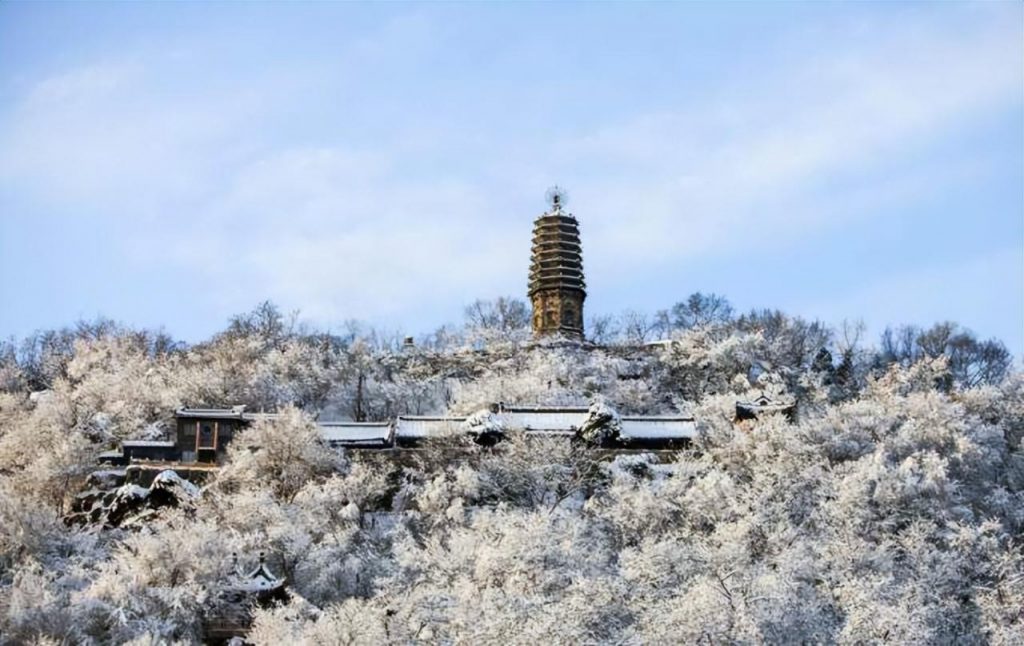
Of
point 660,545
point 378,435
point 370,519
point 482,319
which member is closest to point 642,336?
point 482,319

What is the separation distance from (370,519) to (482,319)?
124 feet

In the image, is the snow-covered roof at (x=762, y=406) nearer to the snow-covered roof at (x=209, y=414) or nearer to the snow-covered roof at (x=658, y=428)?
the snow-covered roof at (x=658, y=428)

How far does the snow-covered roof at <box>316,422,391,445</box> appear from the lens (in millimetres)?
51594

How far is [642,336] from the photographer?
78875 millimetres

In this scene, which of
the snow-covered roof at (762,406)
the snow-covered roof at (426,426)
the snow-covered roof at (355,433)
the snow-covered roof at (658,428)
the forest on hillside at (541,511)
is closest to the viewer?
the forest on hillside at (541,511)

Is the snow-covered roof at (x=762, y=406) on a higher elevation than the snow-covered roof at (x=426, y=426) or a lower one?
higher

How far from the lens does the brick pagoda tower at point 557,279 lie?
236 ft

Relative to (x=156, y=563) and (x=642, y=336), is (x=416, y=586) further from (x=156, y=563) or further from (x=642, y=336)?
(x=642, y=336)

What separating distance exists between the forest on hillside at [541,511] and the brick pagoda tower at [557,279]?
3643 millimetres

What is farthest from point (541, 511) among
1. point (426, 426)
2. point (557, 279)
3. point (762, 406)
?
point (557, 279)

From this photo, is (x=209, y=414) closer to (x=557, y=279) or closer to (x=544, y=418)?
(x=544, y=418)

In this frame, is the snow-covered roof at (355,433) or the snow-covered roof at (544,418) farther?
the snow-covered roof at (544,418)

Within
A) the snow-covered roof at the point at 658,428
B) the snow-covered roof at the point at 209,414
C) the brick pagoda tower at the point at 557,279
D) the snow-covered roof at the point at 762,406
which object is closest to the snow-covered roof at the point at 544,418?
the snow-covered roof at the point at 658,428

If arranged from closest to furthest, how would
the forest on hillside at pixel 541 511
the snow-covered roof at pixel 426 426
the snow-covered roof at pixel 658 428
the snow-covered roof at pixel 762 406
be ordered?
the forest on hillside at pixel 541 511 → the snow-covered roof at pixel 426 426 → the snow-covered roof at pixel 658 428 → the snow-covered roof at pixel 762 406
